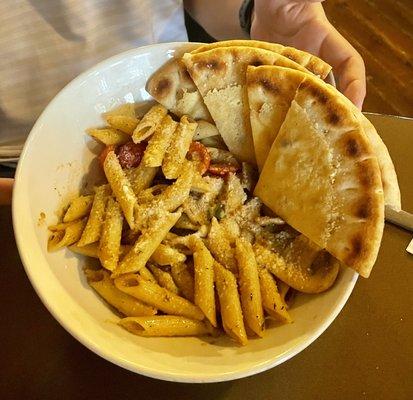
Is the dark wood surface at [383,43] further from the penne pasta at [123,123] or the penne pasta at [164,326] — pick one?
the penne pasta at [164,326]

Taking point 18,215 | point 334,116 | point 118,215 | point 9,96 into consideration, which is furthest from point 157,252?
point 9,96

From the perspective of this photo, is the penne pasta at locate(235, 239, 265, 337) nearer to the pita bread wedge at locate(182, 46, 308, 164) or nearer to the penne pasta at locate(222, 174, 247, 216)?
the penne pasta at locate(222, 174, 247, 216)

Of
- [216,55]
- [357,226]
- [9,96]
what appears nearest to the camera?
[357,226]

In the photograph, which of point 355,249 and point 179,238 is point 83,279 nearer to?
point 179,238

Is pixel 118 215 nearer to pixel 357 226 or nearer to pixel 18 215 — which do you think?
pixel 18 215

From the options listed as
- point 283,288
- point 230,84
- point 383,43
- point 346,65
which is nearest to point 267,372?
point 283,288
